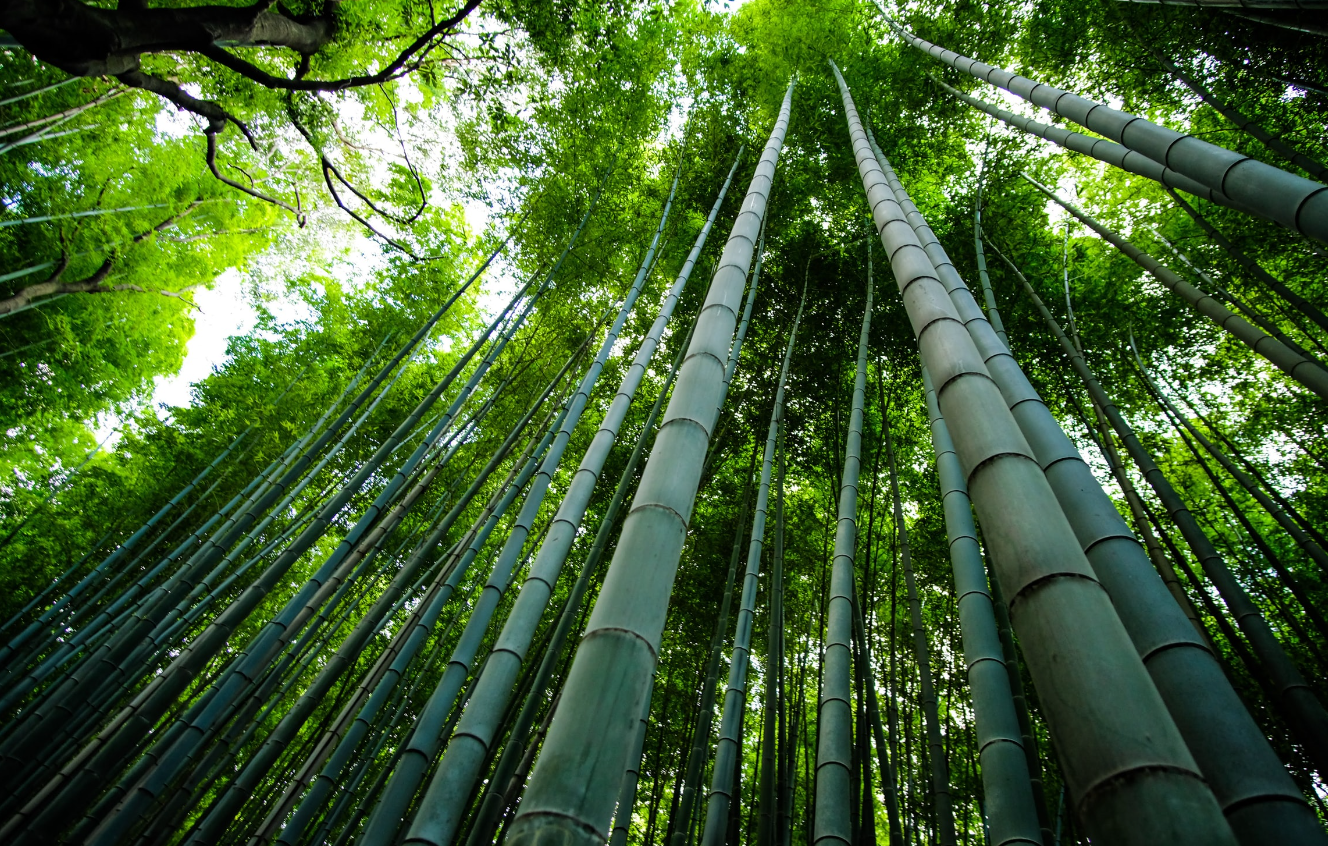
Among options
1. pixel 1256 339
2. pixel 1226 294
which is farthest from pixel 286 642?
pixel 1226 294

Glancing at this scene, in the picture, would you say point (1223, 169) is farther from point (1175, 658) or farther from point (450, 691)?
point (450, 691)

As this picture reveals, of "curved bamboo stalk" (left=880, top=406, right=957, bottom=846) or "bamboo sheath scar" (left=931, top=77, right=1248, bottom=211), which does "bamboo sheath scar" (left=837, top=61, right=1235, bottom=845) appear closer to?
"bamboo sheath scar" (left=931, top=77, right=1248, bottom=211)

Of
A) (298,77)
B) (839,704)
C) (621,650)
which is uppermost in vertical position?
(298,77)

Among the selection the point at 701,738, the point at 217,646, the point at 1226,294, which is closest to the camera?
the point at 217,646

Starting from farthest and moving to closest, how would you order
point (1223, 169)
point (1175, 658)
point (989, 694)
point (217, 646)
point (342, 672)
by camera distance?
point (342, 672) < point (217, 646) < point (989, 694) < point (1223, 169) < point (1175, 658)

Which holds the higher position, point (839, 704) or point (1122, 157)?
point (1122, 157)

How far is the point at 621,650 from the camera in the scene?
0.86m

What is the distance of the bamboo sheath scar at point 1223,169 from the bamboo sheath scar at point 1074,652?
789mm

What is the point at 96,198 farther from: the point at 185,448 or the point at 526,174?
the point at 526,174

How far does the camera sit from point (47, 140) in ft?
17.2

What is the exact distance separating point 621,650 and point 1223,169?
6.12ft

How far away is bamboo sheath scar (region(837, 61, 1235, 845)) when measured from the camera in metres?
0.60

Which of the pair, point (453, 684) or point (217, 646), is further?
point (217, 646)

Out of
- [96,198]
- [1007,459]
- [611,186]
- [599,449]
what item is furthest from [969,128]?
[96,198]
